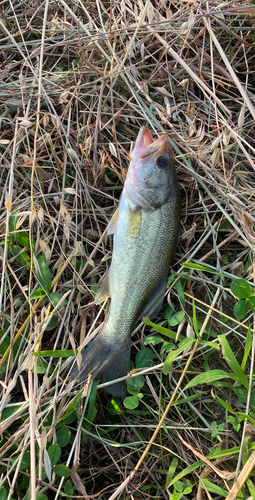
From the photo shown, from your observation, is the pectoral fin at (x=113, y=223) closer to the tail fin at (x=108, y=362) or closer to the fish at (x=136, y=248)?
the fish at (x=136, y=248)

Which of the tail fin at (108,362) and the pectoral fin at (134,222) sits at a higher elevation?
the pectoral fin at (134,222)

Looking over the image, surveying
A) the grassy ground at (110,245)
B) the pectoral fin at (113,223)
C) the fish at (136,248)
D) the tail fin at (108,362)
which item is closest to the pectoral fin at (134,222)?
the fish at (136,248)

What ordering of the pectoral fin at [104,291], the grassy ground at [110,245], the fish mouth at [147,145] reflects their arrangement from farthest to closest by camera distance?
the pectoral fin at [104,291], the fish mouth at [147,145], the grassy ground at [110,245]

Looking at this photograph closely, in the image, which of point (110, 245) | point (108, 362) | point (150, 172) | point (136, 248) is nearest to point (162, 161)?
point (150, 172)

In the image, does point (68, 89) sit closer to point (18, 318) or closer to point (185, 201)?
point (185, 201)

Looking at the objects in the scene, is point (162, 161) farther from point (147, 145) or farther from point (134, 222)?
point (134, 222)

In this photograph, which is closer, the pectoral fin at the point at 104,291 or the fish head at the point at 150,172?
the fish head at the point at 150,172

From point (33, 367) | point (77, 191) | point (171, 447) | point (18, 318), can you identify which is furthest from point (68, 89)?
point (171, 447)
